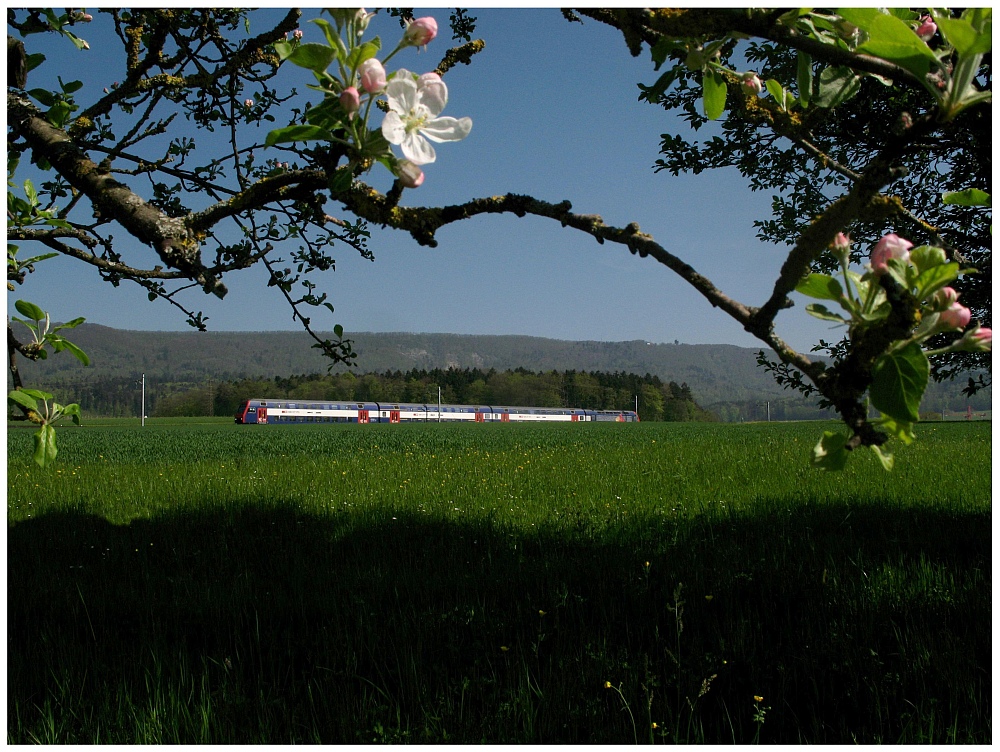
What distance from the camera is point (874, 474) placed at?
24.8ft

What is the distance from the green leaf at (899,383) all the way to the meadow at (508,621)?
172 cm

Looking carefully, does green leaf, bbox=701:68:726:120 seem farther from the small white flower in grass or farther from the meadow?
the meadow

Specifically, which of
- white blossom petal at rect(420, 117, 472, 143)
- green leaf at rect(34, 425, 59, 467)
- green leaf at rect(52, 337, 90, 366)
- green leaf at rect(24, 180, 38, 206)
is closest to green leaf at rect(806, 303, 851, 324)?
white blossom petal at rect(420, 117, 472, 143)

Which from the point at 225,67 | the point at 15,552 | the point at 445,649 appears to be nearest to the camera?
the point at 445,649

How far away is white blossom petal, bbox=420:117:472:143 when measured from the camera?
114cm

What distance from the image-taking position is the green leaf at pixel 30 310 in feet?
7.77

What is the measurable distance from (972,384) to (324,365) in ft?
13.2

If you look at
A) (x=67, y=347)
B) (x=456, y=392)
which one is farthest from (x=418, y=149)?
(x=456, y=392)

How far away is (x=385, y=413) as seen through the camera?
63500mm

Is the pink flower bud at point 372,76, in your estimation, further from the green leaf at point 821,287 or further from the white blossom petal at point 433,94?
the green leaf at point 821,287

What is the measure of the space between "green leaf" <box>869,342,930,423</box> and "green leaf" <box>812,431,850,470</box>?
13 cm

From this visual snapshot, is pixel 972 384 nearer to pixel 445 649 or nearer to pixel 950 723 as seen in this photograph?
pixel 950 723

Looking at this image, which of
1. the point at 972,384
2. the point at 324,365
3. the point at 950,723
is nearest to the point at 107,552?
the point at 324,365

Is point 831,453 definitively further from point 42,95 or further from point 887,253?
point 42,95
